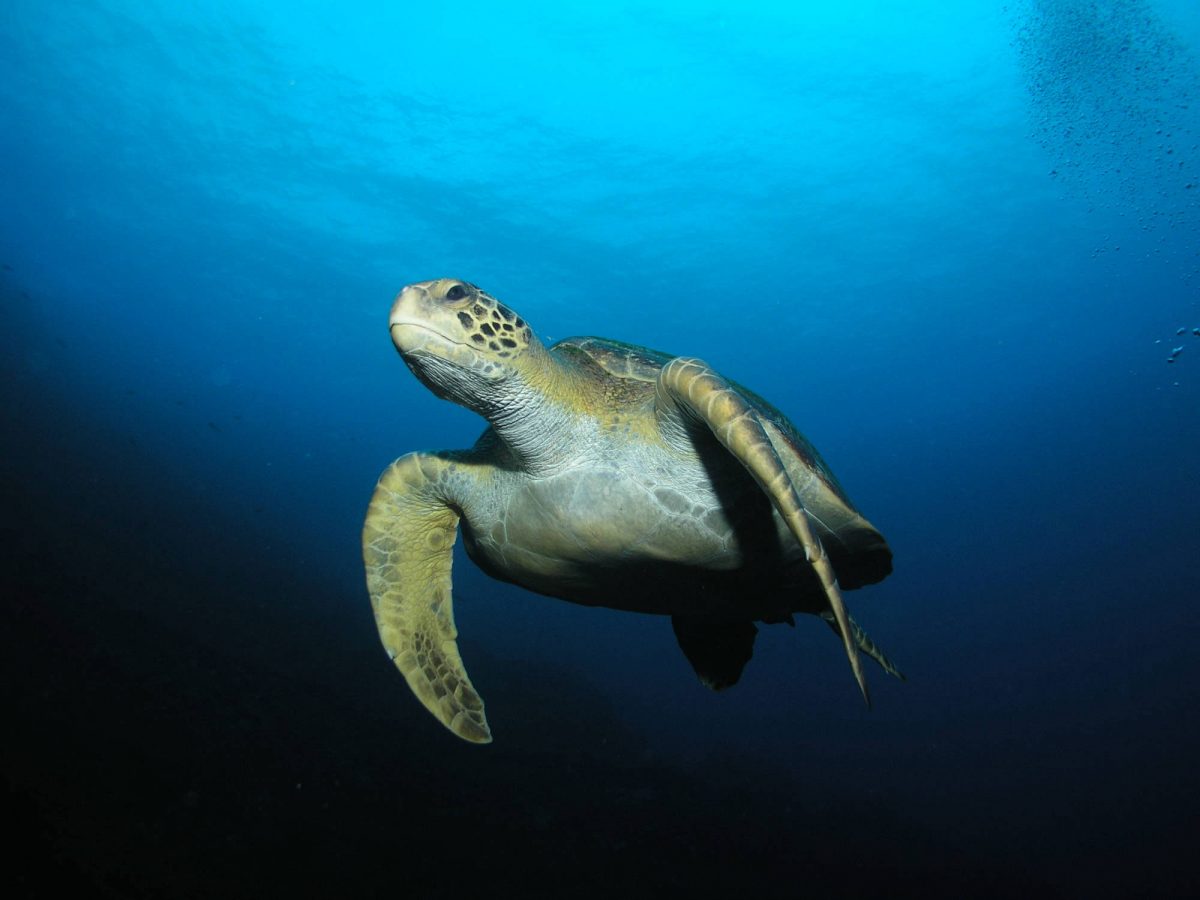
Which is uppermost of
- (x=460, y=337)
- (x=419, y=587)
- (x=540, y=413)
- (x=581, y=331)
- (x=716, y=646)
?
(x=581, y=331)

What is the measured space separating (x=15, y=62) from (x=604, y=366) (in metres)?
24.1

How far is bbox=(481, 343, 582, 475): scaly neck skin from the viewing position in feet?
8.37

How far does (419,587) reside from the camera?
12.6 ft

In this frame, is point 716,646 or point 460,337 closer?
point 460,337

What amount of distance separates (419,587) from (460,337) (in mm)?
2099

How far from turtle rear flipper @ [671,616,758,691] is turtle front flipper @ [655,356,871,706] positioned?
116 inches

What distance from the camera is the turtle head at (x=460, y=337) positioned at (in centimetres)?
228

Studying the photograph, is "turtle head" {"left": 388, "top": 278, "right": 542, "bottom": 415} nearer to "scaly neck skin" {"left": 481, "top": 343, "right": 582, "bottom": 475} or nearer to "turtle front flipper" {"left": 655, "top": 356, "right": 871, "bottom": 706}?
"scaly neck skin" {"left": 481, "top": 343, "right": 582, "bottom": 475}

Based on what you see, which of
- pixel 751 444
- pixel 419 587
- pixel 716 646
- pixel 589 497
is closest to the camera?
pixel 751 444

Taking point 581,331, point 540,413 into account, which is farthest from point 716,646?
point 581,331

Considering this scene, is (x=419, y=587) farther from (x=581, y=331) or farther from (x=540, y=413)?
(x=581, y=331)

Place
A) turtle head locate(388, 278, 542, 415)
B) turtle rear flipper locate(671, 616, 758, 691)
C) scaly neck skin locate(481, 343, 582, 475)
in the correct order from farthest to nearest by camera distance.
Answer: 1. turtle rear flipper locate(671, 616, 758, 691)
2. scaly neck skin locate(481, 343, 582, 475)
3. turtle head locate(388, 278, 542, 415)

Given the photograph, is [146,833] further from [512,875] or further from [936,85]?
[936,85]

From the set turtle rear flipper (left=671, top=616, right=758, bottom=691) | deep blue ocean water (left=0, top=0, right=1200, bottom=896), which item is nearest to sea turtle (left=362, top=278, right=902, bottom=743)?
turtle rear flipper (left=671, top=616, right=758, bottom=691)
